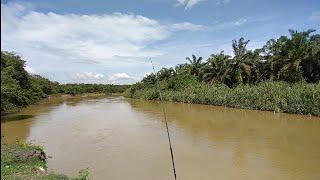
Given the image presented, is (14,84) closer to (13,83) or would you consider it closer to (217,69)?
(13,83)

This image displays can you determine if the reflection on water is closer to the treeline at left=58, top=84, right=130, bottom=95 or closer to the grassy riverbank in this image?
the grassy riverbank

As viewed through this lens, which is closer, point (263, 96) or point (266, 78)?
point (263, 96)

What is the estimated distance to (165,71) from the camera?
5938 cm

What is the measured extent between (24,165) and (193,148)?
720cm

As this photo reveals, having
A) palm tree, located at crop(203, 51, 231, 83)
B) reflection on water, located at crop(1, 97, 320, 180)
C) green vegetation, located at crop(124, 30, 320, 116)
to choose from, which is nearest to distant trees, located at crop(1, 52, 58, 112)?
reflection on water, located at crop(1, 97, 320, 180)

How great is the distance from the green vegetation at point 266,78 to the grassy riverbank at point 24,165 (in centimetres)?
1105

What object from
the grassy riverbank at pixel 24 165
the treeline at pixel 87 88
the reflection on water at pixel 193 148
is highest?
the treeline at pixel 87 88

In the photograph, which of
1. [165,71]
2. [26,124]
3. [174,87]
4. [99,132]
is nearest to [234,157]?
[99,132]

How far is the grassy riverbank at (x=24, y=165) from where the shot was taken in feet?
29.1

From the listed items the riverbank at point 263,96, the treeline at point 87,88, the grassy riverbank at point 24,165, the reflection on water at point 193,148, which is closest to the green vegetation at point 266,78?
the riverbank at point 263,96

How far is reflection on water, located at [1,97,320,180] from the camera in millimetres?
11523

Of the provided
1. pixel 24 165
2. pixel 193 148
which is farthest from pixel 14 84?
pixel 24 165

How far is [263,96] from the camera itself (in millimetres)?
29594

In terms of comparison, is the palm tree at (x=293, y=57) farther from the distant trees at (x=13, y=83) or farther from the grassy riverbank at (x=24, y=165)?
the grassy riverbank at (x=24, y=165)
